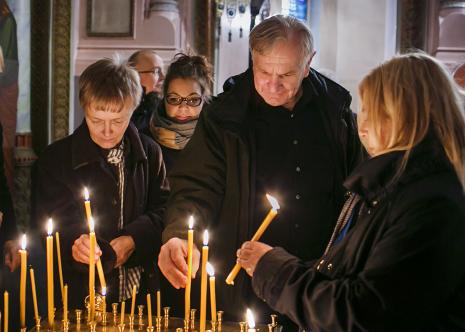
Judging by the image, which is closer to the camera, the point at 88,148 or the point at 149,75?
the point at 88,148

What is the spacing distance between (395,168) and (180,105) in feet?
6.76

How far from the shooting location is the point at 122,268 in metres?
3.27

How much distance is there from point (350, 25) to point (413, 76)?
206 inches

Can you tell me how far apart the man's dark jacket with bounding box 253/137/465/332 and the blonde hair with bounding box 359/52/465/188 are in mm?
32

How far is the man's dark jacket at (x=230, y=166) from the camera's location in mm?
2969

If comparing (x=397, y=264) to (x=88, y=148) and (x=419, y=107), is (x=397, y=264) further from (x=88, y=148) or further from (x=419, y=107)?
(x=88, y=148)

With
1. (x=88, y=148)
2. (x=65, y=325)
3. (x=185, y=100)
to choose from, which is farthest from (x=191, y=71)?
(x=65, y=325)

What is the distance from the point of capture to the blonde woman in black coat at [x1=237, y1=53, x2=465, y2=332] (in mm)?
1728

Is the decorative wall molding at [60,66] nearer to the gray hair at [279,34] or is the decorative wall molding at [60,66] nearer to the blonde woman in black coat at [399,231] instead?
the gray hair at [279,34]

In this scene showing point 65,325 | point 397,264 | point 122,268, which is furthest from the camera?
point 122,268

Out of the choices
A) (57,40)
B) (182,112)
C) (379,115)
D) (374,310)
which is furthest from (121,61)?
(57,40)

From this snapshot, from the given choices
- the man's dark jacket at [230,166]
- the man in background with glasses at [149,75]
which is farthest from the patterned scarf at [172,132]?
the man's dark jacket at [230,166]

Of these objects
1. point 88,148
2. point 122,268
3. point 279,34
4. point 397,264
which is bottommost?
point 122,268

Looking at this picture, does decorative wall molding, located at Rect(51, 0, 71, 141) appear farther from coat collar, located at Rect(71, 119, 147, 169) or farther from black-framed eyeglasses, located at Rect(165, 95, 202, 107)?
coat collar, located at Rect(71, 119, 147, 169)
